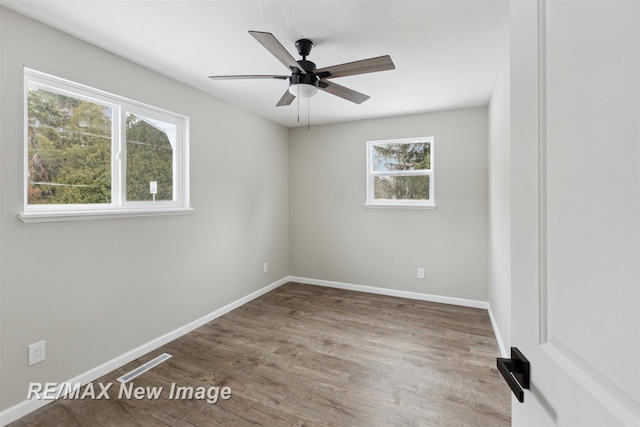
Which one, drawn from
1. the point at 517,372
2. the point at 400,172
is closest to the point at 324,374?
the point at 517,372

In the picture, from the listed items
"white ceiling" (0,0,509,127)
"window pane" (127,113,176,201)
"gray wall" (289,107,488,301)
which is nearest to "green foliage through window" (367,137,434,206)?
"gray wall" (289,107,488,301)

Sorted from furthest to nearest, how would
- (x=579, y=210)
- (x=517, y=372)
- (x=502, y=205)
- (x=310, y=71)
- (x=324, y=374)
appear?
1. (x=502, y=205)
2. (x=324, y=374)
3. (x=310, y=71)
4. (x=517, y=372)
5. (x=579, y=210)

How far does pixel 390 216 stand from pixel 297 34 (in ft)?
8.74

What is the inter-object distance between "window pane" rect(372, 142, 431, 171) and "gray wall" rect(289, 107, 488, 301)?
154 millimetres

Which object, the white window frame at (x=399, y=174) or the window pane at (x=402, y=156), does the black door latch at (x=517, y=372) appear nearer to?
the white window frame at (x=399, y=174)

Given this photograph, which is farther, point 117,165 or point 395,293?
point 395,293

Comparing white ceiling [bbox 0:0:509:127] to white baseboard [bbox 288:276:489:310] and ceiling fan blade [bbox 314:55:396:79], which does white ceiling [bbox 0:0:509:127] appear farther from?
white baseboard [bbox 288:276:489:310]

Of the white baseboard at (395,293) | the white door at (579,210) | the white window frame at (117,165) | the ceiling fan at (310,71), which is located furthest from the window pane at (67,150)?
the white baseboard at (395,293)

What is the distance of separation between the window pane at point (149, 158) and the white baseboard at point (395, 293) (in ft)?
8.30

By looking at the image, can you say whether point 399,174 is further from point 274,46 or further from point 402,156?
point 274,46

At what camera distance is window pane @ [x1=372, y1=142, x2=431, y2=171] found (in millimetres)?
3912

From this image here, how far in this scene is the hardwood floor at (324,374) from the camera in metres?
1.81

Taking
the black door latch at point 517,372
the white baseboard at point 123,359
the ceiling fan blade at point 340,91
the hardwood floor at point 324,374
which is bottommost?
the hardwood floor at point 324,374

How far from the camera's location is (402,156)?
405cm
